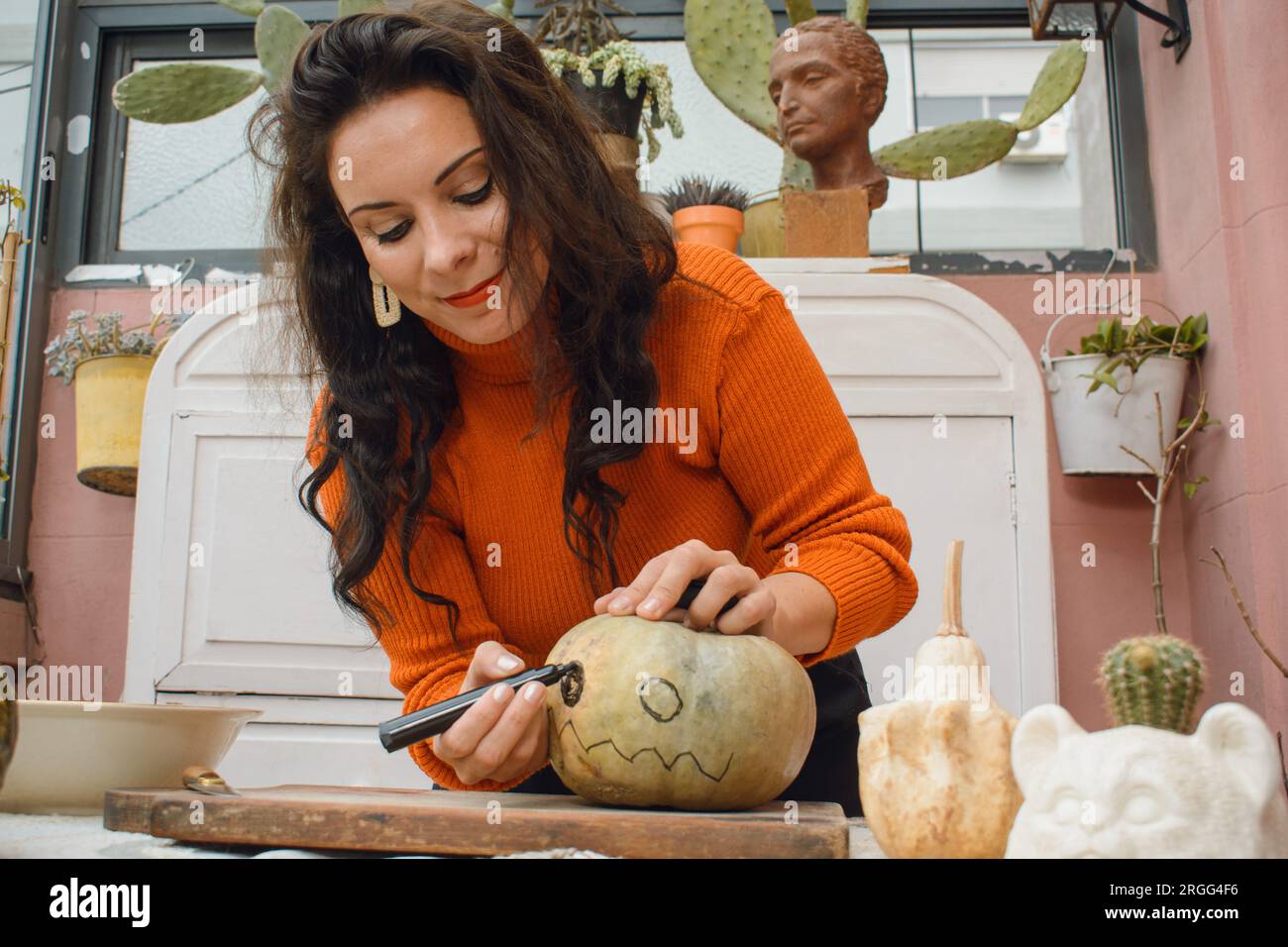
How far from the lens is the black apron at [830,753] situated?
3.68 feet

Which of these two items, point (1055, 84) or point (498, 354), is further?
point (1055, 84)

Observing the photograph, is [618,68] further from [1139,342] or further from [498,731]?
[498,731]

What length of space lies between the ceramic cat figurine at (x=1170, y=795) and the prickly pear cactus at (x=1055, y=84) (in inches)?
80.5

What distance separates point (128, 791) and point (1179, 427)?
6.83 ft

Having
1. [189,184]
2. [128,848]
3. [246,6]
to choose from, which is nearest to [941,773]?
[128,848]

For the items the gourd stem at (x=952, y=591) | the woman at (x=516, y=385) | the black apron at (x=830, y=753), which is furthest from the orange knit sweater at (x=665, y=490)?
the gourd stem at (x=952, y=591)

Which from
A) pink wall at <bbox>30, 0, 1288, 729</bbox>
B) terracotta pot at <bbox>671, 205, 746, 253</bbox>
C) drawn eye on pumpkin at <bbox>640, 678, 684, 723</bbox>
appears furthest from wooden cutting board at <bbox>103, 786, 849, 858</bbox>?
terracotta pot at <bbox>671, 205, 746, 253</bbox>

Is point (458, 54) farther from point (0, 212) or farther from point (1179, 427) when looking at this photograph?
point (0, 212)

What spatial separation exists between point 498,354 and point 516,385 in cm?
5

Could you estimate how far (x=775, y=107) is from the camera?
235 centimetres

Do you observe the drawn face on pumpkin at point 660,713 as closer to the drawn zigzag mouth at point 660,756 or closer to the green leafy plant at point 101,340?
the drawn zigzag mouth at point 660,756

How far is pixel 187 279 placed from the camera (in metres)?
2.66

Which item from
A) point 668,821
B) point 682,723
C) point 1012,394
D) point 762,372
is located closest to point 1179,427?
point 1012,394
